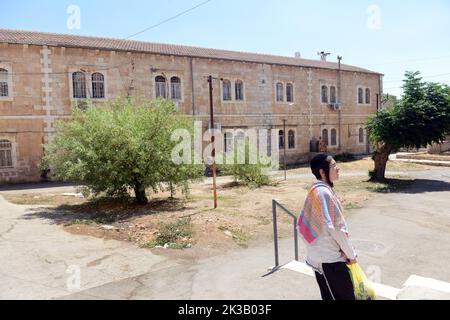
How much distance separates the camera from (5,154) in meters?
19.9

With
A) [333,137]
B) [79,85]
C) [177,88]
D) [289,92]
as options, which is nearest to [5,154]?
[79,85]

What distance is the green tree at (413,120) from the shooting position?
17.8 m

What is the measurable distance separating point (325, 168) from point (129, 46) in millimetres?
21933

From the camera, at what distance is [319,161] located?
3.82m

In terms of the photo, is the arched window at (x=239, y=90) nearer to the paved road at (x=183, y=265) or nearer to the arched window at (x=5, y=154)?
the arched window at (x=5, y=154)

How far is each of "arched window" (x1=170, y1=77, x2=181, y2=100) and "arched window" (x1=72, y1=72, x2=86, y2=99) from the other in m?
5.15

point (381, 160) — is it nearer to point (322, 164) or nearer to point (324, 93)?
point (324, 93)

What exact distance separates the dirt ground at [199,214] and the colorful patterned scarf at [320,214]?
4.44 meters

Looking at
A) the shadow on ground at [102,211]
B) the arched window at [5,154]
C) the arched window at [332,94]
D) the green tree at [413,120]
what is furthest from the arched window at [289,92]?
the arched window at [5,154]
